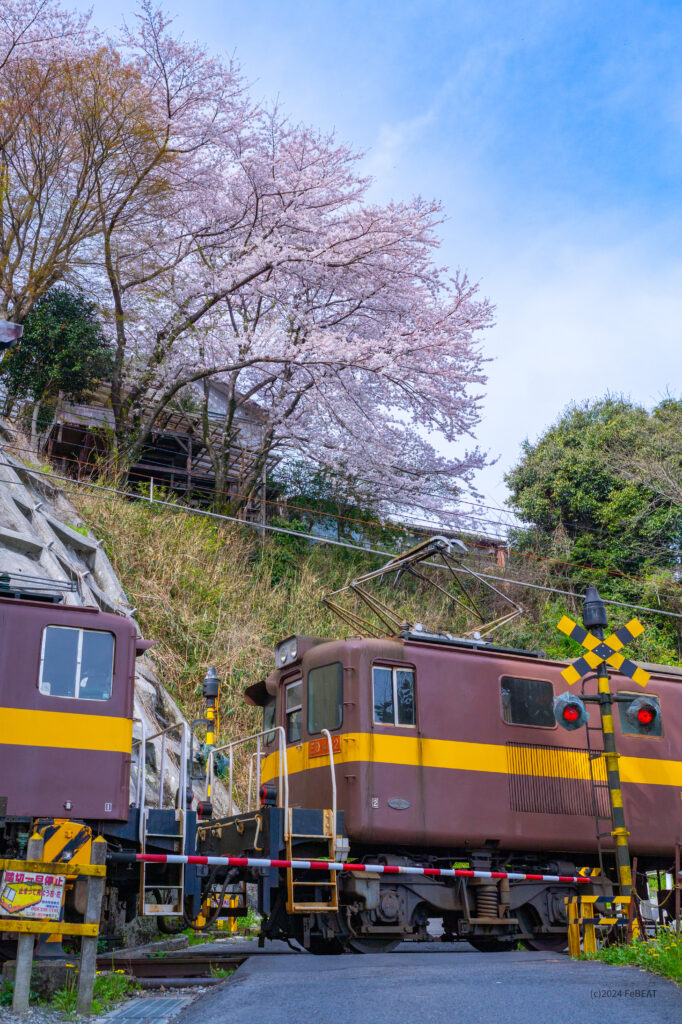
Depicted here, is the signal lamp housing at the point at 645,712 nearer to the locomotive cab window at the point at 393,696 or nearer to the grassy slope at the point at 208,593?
the locomotive cab window at the point at 393,696

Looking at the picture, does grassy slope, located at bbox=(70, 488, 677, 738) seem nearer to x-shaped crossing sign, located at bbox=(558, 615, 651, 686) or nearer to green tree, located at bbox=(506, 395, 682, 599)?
green tree, located at bbox=(506, 395, 682, 599)

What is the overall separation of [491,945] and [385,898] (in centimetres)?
190

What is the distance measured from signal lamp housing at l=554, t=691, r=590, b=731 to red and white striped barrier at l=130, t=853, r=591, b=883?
183cm

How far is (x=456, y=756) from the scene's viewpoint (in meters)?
10.9

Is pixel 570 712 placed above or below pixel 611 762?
above

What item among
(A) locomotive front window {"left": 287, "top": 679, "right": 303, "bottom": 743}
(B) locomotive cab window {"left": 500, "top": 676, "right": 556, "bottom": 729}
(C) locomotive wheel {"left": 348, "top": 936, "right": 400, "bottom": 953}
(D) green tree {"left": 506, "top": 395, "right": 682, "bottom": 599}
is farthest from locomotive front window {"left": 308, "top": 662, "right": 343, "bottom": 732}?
(D) green tree {"left": 506, "top": 395, "right": 682, "bottom": 599}

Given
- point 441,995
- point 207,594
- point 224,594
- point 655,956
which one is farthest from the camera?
point 224,594

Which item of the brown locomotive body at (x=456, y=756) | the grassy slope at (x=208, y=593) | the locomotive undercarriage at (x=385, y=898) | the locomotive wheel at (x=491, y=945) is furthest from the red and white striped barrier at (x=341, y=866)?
the grassy slope at (x=208, y=593)

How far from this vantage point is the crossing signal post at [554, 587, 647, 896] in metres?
10.4

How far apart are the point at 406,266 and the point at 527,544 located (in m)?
10.3

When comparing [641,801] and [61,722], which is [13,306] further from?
[641,801]

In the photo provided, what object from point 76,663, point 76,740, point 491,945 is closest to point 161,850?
point 76,740

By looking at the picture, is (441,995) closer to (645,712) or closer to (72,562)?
(645,712)

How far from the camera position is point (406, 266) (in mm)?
23938
